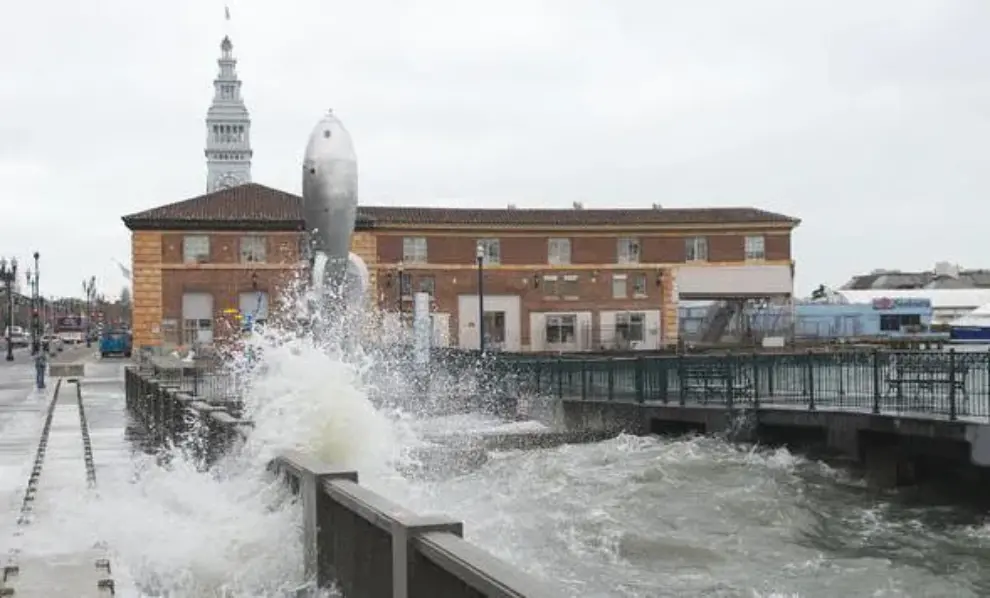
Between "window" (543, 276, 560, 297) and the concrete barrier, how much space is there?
196ft

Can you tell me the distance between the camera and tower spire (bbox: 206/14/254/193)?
6063 inches

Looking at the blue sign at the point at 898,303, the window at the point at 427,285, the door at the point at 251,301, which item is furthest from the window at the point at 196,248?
the blue sign at the point at 898,303

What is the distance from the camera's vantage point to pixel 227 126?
155 m

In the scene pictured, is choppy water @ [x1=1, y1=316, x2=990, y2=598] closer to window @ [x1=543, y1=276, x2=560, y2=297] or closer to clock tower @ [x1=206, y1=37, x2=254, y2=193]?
window @ [x1=543, y1=276, x2=560, y2=297]

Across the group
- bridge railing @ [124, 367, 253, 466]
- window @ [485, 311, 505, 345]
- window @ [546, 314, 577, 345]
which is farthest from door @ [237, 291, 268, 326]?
bridge railing @ [124, 367, 253, 466]

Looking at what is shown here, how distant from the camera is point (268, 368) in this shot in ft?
50.5

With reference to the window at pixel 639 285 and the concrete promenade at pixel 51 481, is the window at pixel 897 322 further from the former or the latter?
the concrete promenade at pixel 51 481

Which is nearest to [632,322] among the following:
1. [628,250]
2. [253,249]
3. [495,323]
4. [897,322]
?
[628,250]

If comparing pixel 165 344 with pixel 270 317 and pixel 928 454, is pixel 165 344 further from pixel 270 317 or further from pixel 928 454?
pixel 928 454

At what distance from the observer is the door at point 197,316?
6494cm

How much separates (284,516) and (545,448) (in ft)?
56.0

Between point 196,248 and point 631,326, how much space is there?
26.6m

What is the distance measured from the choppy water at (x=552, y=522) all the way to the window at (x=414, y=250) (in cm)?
4700

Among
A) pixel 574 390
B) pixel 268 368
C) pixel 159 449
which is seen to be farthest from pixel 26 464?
pixel 574 390
